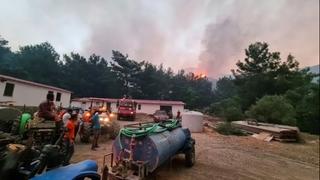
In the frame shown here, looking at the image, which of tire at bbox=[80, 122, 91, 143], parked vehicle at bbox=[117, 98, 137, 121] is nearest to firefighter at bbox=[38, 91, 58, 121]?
tire at bbox=[80, 122, 91, 143]

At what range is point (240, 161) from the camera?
14016mm

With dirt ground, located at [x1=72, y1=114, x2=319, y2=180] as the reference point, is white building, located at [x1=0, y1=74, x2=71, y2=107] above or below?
above

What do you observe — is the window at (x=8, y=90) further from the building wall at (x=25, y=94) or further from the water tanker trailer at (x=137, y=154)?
the water tanker trailer at (x=137, y=154)

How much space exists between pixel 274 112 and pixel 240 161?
19.7 m

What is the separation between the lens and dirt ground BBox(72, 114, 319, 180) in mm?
11055

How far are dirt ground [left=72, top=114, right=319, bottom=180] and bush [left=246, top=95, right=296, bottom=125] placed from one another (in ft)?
36.9

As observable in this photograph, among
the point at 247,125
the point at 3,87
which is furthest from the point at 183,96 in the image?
the point at 3,87

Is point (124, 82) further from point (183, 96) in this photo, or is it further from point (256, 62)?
point (256, 62)

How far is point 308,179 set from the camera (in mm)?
11922

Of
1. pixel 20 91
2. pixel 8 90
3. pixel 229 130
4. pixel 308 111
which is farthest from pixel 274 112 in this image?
pixel 8 90

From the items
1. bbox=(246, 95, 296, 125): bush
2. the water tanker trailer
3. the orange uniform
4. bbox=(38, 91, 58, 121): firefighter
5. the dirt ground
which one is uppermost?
bbox=(246, 95, 296, 125): bush

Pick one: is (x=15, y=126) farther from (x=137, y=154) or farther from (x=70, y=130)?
(x=137, y=154)

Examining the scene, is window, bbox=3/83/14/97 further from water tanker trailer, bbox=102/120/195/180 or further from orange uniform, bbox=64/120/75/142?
water tanker trailer, bbox=102/120/195/180

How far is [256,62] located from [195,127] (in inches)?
1180
